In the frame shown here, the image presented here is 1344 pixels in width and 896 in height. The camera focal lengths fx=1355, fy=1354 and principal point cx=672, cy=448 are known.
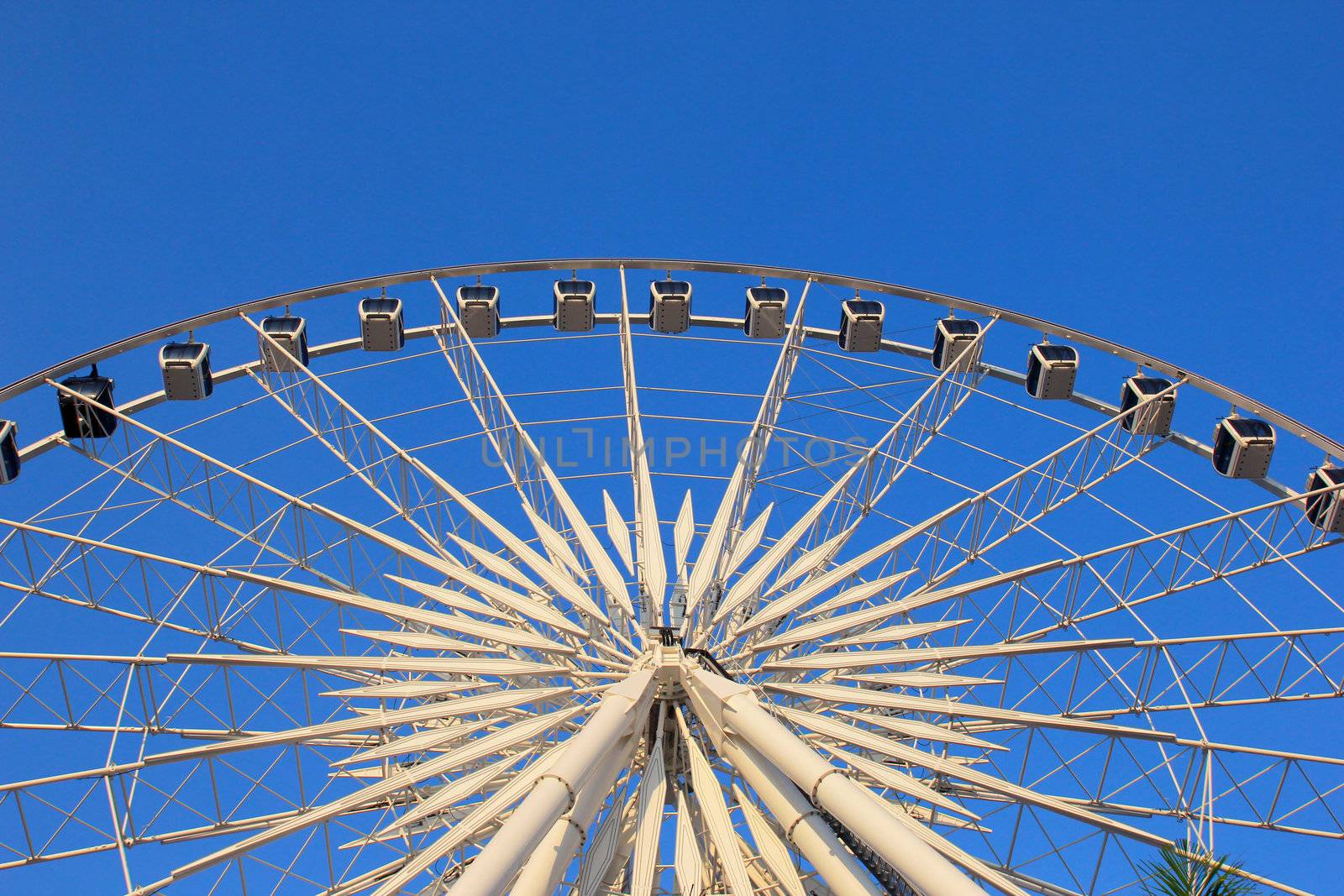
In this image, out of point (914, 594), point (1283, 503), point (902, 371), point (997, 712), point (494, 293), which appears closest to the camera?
point (997, 712)

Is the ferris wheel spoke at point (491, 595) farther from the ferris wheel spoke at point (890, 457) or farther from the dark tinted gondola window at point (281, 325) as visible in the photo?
the dark tinted gondola window at point (281, 325)

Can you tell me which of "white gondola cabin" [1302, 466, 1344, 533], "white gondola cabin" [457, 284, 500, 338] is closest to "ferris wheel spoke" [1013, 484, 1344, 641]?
"white gondola cabin" [1302, 466, 1344, 533]

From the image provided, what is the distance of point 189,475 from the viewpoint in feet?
89.0

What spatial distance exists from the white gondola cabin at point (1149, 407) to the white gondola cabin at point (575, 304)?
1291cm

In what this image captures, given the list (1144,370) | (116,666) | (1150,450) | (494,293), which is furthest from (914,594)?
(116,666)

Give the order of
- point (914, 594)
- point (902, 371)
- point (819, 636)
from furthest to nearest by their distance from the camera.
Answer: point (902, 371) < point (914, 594) < point (819, 636)

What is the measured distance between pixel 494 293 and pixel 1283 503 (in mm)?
18102

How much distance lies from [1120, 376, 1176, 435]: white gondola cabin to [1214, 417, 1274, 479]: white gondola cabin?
50.2 inches

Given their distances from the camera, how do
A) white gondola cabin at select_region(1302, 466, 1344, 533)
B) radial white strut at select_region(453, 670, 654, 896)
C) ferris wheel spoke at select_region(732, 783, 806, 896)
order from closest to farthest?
radial white strut at select_region(453, 670, 654, 896)
ferris wheel spoke at select_region(732, 783, 806, 896)
white gondola cabin at select_region(1302, 466, 1344, 533)

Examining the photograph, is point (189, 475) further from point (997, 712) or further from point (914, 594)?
point (997, 712)

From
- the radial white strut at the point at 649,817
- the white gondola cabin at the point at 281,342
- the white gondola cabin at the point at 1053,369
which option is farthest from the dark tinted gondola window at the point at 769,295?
the radial white strut at the point at 649,817

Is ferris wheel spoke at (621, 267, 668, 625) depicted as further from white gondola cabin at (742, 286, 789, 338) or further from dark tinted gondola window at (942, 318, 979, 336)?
dark tinted gondola window at (942, 318, 979, 336)

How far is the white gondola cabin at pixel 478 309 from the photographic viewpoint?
1267 inches

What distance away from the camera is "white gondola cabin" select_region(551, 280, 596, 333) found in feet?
109
